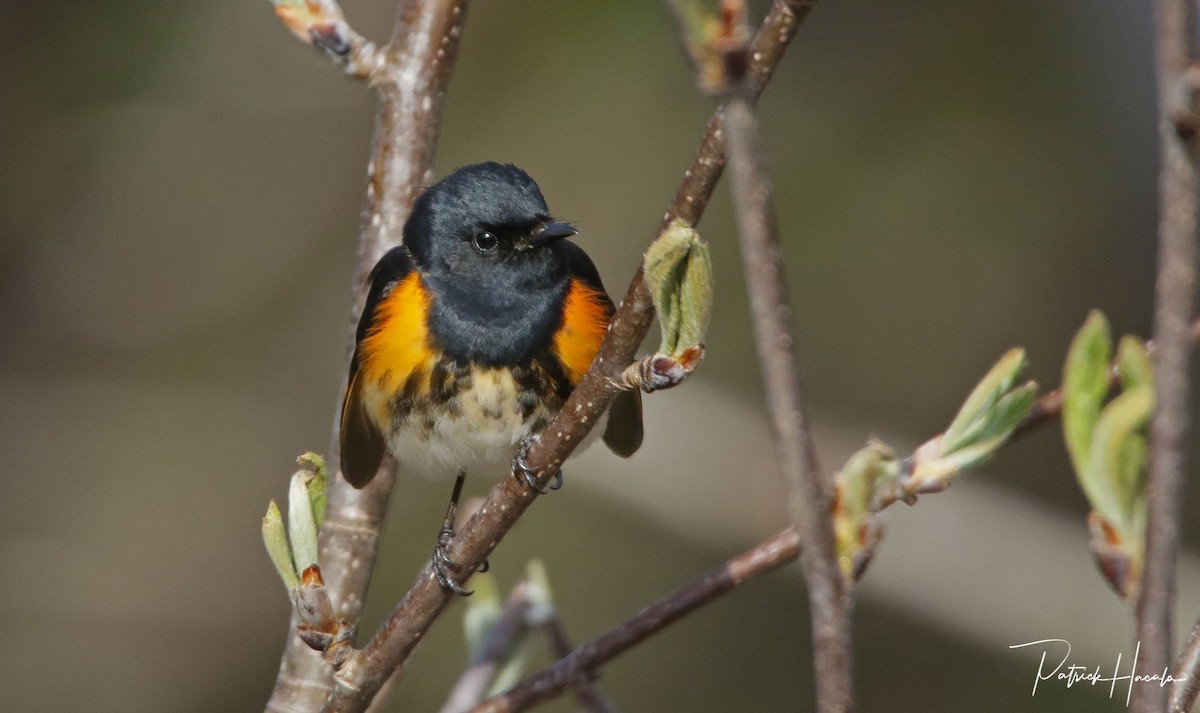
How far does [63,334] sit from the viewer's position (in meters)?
6.14

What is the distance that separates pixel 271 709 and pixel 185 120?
4.38 meters

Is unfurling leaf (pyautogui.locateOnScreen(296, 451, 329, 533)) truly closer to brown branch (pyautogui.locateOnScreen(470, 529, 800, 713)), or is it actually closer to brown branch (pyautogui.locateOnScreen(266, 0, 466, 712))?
brown branch (pyautogui.locateOnScreen(470, 529, 800, 713))

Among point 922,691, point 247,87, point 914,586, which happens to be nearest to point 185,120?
point 247,87

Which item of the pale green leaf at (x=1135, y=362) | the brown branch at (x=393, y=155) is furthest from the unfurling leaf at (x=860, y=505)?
the brown branch at (x=393, y=155)

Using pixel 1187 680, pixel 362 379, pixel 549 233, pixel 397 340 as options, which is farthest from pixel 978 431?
pixel 362 379

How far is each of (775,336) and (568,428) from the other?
2.45ft

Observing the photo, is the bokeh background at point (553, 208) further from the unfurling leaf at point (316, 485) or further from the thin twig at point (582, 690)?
the unfurling leaf at point (316, 485)

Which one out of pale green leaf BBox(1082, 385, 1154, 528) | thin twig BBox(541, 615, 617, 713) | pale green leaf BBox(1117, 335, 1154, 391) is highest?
thin twig BBox(541, 615, 617, 713)

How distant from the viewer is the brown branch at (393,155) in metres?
2.50

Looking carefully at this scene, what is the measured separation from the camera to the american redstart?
2.69 meters

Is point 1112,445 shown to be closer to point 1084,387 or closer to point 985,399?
point 1084,387

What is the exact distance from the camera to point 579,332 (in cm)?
272

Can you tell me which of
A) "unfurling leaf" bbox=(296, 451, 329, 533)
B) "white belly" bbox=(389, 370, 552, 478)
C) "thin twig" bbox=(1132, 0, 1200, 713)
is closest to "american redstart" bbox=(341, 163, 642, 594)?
"white belly" bbox=(389, 370, 552, 478)

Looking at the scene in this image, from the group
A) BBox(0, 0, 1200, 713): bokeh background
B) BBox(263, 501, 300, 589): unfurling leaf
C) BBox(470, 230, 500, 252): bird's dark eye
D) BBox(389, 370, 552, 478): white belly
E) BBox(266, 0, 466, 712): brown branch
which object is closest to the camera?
BBox(263, 501, 300, 589): unfurling leaf
